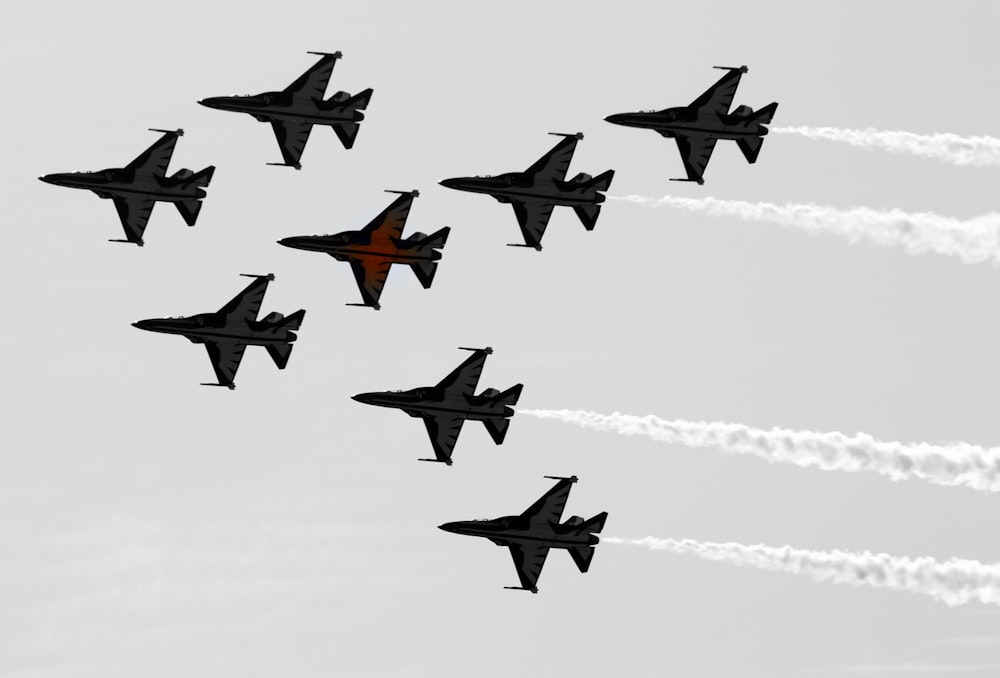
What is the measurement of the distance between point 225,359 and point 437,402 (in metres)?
13.6

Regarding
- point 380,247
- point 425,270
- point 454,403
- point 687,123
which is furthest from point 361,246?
A: point 687,123

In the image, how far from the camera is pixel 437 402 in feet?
331

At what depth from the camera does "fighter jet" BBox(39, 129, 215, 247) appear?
102688 millimetres

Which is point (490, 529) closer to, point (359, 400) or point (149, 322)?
point (359, 400)

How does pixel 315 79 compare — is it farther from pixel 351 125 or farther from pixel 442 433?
pixel 442 433

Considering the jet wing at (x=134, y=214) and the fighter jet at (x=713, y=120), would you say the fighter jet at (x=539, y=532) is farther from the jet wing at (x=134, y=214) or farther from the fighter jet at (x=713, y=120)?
the jet wing at (x=134, y=214)

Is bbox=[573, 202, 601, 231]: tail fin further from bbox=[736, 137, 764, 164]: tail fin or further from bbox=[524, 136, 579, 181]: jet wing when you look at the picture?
bbox=[736, 137, 764, 164]: tail fin

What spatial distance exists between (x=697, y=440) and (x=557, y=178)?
17582 millimetres

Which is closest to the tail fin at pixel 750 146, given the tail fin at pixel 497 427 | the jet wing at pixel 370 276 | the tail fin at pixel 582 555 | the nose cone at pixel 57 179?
the tail fin at pixel 497 427

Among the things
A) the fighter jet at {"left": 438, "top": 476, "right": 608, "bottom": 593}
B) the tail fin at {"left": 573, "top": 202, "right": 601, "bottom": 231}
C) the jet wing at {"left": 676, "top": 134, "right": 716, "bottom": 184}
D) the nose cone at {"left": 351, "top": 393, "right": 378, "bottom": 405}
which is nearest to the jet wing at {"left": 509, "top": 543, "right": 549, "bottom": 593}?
the fighter jet at {"left": 438, "top": 476, "right": 608, "bottom": 593}

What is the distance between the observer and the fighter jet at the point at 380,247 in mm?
101438

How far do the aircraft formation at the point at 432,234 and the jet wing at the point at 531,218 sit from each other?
0.06 meters

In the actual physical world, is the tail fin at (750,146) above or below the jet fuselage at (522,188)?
above

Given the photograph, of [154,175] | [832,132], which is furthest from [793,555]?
[154,175]
